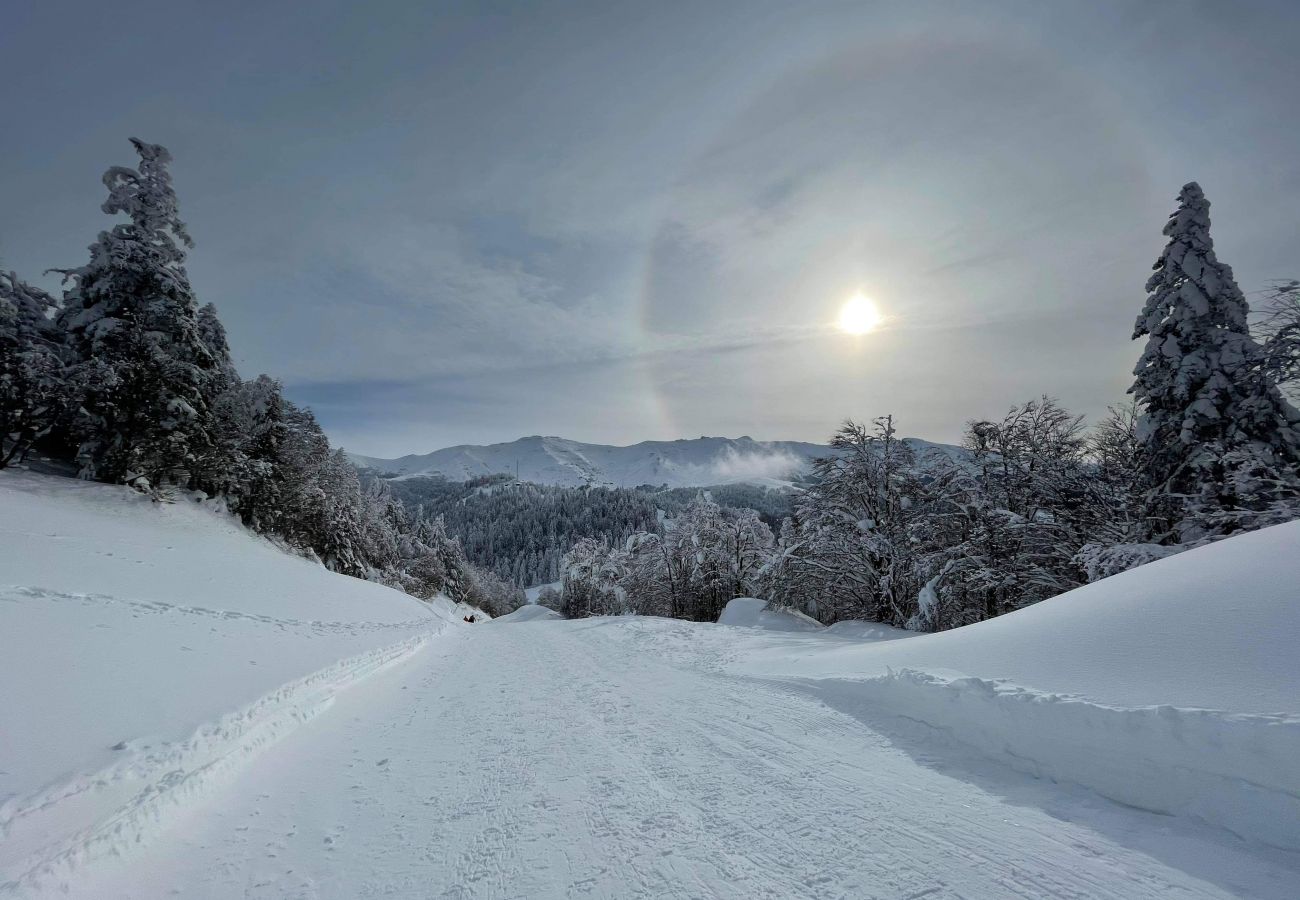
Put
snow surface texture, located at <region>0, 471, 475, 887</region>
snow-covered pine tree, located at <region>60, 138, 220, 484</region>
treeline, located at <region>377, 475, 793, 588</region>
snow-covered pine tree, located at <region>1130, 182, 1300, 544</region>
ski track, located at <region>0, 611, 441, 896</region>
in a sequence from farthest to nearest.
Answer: treeline, located at <region>377, 475, 793, 588</region> → snow-covered pine tree, located at <region>60, 138, 220, 484</region> → snow-covered pine tree, located at <region>1130, 182, 1300, 544</region> → snow surface texture, located at <region>0, 471, 475, 887</region> → ski track, located at <region>0, 611, 441, 896</region>

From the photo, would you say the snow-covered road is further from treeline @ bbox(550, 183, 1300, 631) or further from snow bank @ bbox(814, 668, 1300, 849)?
Answer: treeline @ bbox(550, 183, 1300, 631)

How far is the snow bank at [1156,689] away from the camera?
325 cm

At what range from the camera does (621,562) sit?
1759 inches

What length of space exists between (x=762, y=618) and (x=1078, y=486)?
429 inches

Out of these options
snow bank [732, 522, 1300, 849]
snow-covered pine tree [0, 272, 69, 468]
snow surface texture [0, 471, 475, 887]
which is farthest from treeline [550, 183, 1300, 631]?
snow-covered pine tree [0, 272, 69, 468]

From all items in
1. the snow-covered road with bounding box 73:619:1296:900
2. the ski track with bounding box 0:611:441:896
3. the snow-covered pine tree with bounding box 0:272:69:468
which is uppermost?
the snow-covered pine tree with bounding box 0:272:69:468

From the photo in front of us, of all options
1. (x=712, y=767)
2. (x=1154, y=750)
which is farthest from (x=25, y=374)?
(x=1154, y=750)

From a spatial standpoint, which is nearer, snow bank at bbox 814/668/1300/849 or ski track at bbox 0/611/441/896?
snow bank at bbox 814/668/1300/849

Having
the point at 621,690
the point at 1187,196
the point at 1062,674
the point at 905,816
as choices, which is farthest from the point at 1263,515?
the point at 621,690

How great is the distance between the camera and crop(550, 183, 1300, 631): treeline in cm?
1152

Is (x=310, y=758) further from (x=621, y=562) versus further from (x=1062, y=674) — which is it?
(x=621, y=562)

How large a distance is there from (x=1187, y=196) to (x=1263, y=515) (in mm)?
8381

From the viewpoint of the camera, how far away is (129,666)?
627 centimetres

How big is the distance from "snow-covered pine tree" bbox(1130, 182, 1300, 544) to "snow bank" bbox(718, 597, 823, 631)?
10.1 meters
